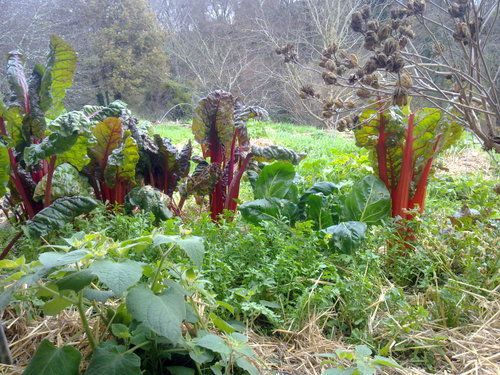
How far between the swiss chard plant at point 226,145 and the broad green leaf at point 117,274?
1.49 metres

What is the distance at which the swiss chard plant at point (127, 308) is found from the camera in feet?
2.81

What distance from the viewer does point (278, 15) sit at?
1309cm

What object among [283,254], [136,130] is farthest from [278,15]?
[283,254]

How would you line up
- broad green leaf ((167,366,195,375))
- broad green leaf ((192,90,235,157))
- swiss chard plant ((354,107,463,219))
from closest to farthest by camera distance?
broad green leaf ((167,366,195,375)) → swiss chard plant ((354,107,463,219)) → broad green leaf ((192,90,235,157))

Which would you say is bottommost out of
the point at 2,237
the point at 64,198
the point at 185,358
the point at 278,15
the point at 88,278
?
the point at 2,237

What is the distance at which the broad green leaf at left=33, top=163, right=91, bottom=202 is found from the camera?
1996 millimetres

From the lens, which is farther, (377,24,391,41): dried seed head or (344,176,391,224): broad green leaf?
(344,176,391,224): broad green leaf

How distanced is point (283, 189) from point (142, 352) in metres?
1.24

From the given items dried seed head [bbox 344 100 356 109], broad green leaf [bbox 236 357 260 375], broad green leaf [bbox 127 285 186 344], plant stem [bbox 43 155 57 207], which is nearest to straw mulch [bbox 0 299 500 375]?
broad green leaf [bbox 236 357 260 375]

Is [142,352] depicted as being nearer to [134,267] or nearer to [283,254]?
[134,267]

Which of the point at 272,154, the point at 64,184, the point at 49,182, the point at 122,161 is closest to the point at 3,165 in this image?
the point at 49,182

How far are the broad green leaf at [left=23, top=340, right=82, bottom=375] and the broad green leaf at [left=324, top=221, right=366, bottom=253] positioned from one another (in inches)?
41.1

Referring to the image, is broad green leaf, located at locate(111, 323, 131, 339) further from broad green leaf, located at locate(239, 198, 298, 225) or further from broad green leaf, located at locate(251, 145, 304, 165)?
broad green leaf, located at locate(251, 145, 304, 165)

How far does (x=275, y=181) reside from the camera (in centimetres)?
218
